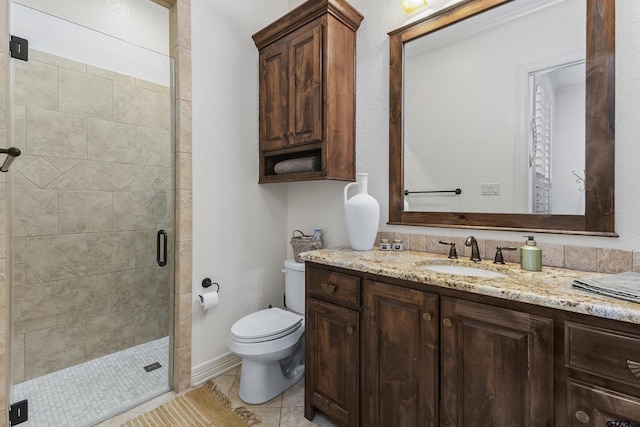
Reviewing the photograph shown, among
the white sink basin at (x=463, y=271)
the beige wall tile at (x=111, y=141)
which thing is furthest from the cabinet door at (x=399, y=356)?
the beige wall tile at (x=111, y=141)

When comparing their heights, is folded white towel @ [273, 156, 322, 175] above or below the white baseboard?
above

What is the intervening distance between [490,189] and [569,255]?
45cm

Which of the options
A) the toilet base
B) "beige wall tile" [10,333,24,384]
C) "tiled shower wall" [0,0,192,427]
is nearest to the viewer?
"beige wall tile" [10,333,24,384]

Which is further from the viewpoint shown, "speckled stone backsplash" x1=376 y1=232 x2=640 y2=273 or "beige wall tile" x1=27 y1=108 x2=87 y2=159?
"beige wall tile" x1=27 y1=108 x2=87 y2=159

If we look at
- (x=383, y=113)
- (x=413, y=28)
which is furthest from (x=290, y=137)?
(x=413, y=28)

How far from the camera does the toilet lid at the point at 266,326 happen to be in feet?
5.71

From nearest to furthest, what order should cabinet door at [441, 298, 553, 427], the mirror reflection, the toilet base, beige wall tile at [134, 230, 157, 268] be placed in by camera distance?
cabinet door at [441, 298, 553, 427]
the mirror reflection
the toilet base
beige wall tile at [134, 230, 157, 268]

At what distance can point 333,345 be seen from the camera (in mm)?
1495

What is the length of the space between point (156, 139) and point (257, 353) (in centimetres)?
157

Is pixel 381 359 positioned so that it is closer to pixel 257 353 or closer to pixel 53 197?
pixel 257 353

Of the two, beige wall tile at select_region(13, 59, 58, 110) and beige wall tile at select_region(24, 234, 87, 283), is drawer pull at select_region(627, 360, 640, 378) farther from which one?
beige wall tile at select_region(24, 234, 87, 283)

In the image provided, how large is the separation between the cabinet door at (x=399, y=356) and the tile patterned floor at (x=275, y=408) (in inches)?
17.5

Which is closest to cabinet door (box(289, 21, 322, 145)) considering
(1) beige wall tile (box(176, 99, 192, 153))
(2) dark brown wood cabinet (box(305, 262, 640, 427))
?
(1) beige wall tile (box(176, 99, 192, 153))

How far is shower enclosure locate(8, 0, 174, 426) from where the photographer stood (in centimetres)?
179
